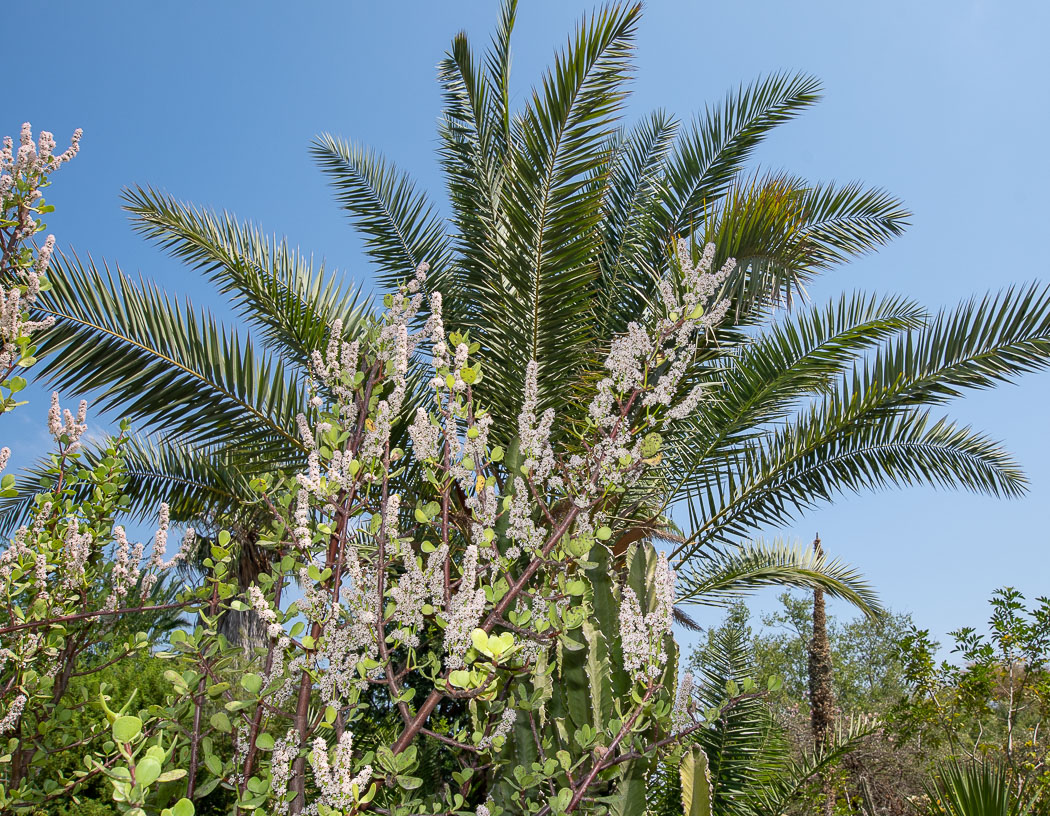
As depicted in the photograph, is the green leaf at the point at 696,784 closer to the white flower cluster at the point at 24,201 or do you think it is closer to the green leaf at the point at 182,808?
the green leaf at the point at 182,808

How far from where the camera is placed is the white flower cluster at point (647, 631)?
7.20 ft

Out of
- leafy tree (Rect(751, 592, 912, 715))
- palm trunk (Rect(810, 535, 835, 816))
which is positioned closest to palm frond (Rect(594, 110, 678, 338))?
palm trunk (Rect(810, 535, 835, 816))

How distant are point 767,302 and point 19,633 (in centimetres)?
488

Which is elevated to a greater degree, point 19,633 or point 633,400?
point 633,400

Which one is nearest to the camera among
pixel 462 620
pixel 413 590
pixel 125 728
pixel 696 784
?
pixel 125 728

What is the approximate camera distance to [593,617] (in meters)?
3.22

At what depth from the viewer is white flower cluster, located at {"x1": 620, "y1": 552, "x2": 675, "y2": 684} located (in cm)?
220

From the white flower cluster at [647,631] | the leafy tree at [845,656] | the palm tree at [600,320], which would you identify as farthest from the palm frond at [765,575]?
the leafy tree at [845,656]

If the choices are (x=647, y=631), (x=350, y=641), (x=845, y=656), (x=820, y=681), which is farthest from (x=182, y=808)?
(x=845, y=656)

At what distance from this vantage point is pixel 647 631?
230cm

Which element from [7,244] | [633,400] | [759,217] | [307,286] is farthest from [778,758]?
[7,244]

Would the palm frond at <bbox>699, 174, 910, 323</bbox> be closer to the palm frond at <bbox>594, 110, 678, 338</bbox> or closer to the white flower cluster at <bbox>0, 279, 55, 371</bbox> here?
the palm frond at <bbox>594, 110, 678, 338</bbox>

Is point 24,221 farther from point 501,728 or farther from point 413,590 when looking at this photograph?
point 501,728

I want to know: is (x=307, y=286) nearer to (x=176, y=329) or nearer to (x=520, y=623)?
(x=176, y=329)
